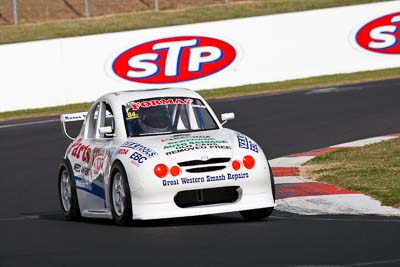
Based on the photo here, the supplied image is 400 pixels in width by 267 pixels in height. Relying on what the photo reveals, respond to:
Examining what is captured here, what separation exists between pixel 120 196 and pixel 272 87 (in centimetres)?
1865

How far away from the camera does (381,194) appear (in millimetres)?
11914

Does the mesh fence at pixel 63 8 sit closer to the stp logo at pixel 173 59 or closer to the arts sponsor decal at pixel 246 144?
the stp logo at pixel 173 59

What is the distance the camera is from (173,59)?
93.5ft

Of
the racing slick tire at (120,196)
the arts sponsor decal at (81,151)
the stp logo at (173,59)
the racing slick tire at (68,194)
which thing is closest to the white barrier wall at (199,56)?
the stp logo at (173,59)

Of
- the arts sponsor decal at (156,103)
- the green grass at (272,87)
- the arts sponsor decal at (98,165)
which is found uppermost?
the arts sponsor decal at (156,103)

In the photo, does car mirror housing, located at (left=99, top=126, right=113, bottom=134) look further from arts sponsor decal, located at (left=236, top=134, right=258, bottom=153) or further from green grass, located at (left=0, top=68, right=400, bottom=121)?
green grass, located at (left=0, top=68, right=400, bottom=121)

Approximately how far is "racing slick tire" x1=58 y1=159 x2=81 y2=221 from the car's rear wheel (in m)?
2.02

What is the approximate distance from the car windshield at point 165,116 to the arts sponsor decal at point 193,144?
2.17 ft

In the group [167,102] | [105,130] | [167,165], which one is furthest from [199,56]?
[167,165]

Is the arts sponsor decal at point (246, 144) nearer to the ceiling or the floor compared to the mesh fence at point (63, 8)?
nearer to the ceiling

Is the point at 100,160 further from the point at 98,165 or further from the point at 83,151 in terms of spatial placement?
the point at 83,151

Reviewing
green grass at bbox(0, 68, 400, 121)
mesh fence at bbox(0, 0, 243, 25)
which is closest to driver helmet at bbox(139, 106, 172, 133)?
green grass at bbox(0, 68, 400, 121)

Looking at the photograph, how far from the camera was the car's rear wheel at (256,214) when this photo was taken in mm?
10831

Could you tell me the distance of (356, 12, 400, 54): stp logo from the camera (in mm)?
30203
